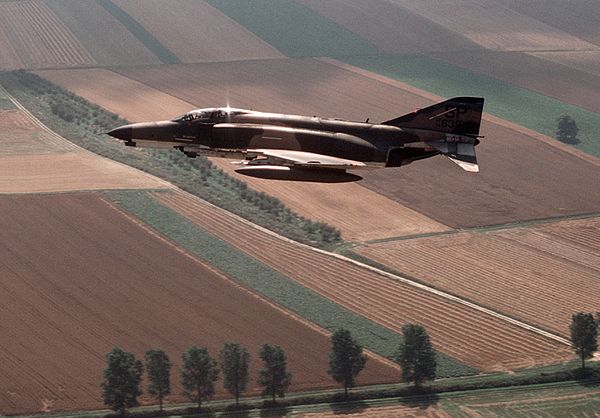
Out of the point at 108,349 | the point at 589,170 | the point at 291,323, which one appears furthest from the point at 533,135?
the point at 108,349

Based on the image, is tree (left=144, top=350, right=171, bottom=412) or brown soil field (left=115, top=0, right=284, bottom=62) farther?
brown soil field (left=115, top=0, right=284, bottom=62)

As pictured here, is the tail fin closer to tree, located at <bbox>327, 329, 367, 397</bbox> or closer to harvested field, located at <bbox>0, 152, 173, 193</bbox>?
tree, located at <bbox>327, 329, 367, 397</bbox>

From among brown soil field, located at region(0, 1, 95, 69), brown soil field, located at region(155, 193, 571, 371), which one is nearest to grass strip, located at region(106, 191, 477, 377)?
brown soil field, located at region(155, 193, 571, 371)

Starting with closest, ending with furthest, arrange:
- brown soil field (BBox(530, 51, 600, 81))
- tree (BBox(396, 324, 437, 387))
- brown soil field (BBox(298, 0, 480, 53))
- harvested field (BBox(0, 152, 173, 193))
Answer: tree (BBox(396, 324, 437, 387))
harvested field (BBox(0, 152, 173, 193))
brown soil field (BBox(530, 51, 600, 81))
brown soil field (BBox(298, 0, 480, 53))

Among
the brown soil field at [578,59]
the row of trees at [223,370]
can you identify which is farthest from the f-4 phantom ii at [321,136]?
the brown soil field at [578,59]

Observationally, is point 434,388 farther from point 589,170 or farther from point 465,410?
point 589,170

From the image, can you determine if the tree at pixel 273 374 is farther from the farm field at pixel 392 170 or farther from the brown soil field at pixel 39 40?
the brown soil field at pixel 39 40

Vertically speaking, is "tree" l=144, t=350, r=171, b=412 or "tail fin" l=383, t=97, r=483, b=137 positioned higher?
"tail fin" l=383, t=97, r=483, b=137
